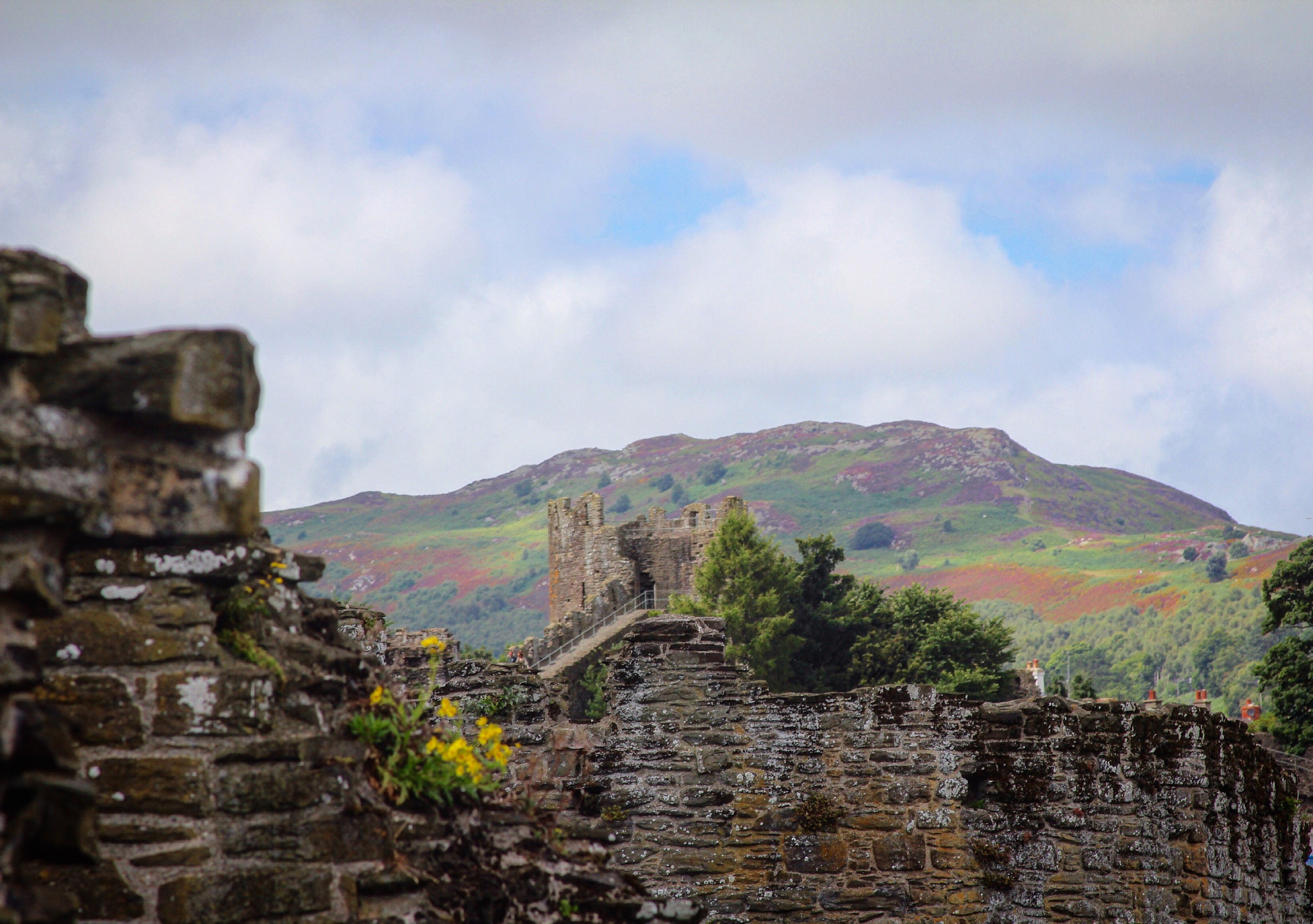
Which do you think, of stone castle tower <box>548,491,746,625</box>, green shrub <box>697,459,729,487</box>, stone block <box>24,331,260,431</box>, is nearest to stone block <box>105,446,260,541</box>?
stone block <box>24,331,260,431</box>

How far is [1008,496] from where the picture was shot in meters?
162

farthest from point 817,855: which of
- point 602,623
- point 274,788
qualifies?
point 602,623

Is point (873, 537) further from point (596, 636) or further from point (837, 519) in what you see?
point (596, 636)

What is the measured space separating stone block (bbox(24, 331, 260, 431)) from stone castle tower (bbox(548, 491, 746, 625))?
52.5 metres

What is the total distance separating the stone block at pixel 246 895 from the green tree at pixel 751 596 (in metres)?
39.6

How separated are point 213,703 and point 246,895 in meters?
0.65

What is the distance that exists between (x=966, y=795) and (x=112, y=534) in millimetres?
7398

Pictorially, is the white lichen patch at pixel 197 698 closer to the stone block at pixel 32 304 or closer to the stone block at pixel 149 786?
the stone block at pixel 149 786

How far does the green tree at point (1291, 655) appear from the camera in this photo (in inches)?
1251

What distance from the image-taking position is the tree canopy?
4750 cm

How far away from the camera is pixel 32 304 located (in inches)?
143

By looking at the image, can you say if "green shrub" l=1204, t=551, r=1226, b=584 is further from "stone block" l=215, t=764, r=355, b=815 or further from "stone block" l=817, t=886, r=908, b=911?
"stone block" l=215, t=764, r=355, b=815

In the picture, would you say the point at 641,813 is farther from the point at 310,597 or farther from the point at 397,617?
the point at 397,617

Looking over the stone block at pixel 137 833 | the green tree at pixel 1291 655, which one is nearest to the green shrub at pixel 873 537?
the green tree at pixel 1291 655
